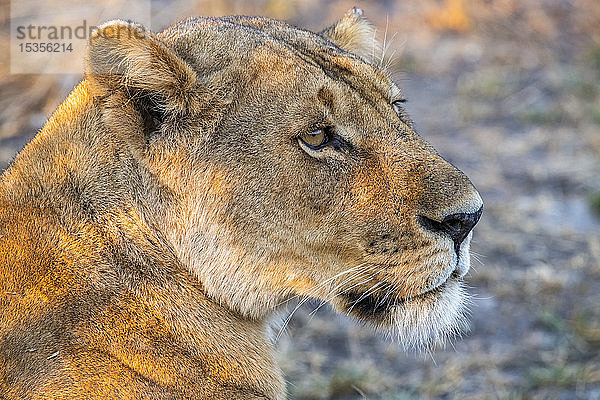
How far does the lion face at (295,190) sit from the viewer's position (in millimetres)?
2879

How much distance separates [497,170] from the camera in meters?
6.98

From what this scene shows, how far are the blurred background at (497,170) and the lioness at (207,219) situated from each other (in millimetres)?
685

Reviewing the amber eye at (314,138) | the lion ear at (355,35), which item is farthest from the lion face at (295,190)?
the lion ear at (355,35)

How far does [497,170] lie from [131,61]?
4763 mm

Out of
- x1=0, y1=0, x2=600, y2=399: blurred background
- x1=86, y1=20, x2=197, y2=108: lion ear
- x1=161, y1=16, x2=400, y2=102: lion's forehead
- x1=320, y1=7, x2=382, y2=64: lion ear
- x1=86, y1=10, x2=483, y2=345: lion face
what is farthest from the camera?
x1=0, y1=0, x2=600, y2=399: blurred background

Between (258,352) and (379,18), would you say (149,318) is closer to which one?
(258,352)

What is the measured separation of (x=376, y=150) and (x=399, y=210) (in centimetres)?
23

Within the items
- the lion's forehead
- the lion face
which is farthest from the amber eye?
the lion's forehead

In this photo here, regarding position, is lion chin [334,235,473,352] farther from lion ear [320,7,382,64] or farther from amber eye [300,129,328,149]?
lion ear [320,7,382,64]

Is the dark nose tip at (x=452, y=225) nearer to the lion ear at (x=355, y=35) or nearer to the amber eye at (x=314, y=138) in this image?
the amber eye at (x=314, y=138)

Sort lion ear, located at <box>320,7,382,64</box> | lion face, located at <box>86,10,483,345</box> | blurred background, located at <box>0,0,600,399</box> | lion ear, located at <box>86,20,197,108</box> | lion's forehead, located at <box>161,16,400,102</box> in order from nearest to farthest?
1. lion ear, located at <box>86,20,197,108</box>
2. lion face, located at <box>86,10,483,345</box>
3. lion's forehead, located at <box>161,16,400,102</box>
4. lion ear, located at <box>320,7,382,64</box>
5. blurred background, located at <box>0,0,600,399</box>

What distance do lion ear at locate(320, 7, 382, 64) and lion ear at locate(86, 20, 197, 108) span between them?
1.01 meters

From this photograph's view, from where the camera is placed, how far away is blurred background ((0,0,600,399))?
179 inches

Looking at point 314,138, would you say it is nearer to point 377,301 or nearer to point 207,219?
point 207,219
